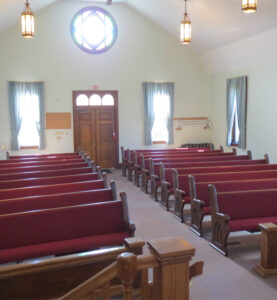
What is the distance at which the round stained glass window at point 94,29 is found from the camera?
9.83 m

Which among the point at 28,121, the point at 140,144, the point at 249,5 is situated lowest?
the point at 140,144

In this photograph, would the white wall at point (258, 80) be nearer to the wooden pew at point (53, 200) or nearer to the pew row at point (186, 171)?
the pew row at point (186, 171)

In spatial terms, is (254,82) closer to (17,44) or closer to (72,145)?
(72,145)

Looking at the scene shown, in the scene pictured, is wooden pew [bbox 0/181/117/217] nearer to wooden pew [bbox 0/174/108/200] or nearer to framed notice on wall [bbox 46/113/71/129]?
wooden pew [bbox 0/174/108/200]

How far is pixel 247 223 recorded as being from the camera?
12.5ft

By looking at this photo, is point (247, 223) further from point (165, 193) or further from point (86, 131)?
point (86, 131)

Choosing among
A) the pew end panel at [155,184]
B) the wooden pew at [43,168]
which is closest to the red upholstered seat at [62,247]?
the wooden pew at [43,168]

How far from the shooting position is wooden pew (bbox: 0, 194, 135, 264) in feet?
10.0

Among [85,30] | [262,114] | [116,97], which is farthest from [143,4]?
[262,114]

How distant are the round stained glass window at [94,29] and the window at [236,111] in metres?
3.73

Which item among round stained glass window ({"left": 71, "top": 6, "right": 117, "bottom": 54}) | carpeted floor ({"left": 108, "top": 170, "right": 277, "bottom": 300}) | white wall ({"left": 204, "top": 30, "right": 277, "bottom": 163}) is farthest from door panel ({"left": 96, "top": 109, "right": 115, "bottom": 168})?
carpeted floor ({"left": 108, "top": 170, "right": 277, "bottom": 300})

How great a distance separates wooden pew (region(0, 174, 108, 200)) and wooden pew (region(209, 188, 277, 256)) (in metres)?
1.48

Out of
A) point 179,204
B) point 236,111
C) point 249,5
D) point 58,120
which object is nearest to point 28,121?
point 58,120

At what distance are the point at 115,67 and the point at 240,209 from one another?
7.08 m
